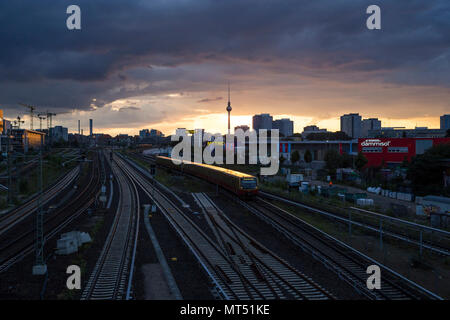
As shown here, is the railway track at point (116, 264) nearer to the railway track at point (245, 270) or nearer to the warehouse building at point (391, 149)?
the railway track at point (245, 270)

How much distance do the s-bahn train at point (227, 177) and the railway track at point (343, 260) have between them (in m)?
5.25

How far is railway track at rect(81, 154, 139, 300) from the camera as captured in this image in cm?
1062

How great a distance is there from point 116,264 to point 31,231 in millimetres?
10070

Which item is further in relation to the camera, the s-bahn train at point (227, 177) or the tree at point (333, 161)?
the tree at point (333, 161)

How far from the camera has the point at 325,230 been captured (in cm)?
1834

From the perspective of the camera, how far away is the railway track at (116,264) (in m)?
10.6

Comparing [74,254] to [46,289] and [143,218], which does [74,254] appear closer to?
[46,289]

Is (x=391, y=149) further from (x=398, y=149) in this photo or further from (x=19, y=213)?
(x=19, y=213)

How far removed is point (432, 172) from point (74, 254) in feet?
159

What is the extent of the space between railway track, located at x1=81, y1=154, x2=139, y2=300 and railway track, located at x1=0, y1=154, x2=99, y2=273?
356 cm

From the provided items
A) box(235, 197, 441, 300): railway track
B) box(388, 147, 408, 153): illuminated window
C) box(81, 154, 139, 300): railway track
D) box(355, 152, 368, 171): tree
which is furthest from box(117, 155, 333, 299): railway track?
→ box(388, 147, 408, 153): illuminated window

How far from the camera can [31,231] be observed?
19.9 m

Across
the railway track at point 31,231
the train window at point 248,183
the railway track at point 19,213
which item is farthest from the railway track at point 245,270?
the railway track at point 19,213
